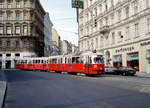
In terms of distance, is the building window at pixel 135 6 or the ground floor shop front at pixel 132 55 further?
the building window at pixel 135 6

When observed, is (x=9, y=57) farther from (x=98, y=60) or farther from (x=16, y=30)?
(x=98, y=60)

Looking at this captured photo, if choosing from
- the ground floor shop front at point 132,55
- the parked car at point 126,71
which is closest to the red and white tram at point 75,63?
the parked car at point 126,71

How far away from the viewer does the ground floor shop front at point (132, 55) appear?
28906 mm

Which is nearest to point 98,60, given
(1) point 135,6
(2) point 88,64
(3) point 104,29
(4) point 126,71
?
(2) point 88,64

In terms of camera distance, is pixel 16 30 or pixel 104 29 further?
pixel 16 30

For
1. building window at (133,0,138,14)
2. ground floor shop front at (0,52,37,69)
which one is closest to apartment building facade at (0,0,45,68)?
ground floor shop front at (0,52,37,69)

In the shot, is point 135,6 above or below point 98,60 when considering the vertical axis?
above

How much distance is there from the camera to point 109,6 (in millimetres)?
38219

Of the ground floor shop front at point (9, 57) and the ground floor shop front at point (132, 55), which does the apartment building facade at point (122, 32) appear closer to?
the ground floor shop front at point (132, 55)

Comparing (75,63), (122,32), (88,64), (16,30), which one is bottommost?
(88,64)

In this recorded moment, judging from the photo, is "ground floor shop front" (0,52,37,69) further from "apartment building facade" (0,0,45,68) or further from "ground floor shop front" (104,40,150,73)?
"ground floor shop front" (104,40,150,73)

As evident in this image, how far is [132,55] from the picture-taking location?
1275 inches

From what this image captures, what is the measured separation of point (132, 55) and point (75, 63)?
11.4 metres

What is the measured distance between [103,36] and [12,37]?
27.8 meters
